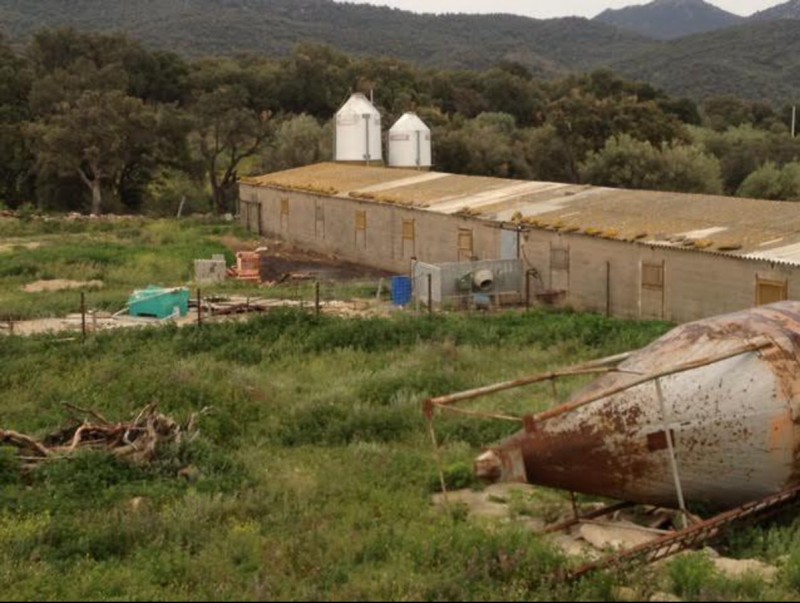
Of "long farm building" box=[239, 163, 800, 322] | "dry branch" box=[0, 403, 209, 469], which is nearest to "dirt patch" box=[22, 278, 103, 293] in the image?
"long farm building" box=[239, 163, 800, 322]

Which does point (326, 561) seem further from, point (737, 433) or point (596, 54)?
point (596, 54)

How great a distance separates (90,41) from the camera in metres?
71.6

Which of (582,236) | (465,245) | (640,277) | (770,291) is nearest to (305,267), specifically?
(465,245)

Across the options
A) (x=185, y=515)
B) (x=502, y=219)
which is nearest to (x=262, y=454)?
(x=185, y=515)

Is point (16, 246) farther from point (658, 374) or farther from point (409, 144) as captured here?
point (658, 374)

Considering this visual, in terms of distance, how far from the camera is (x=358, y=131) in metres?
47.4

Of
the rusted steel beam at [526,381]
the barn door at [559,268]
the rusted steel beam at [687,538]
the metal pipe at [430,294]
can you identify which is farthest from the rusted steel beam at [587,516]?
the barn door at [559,268]

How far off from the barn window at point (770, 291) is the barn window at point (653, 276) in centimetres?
285

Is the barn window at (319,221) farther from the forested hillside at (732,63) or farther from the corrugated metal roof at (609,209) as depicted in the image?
the forested hillside at (732,63)

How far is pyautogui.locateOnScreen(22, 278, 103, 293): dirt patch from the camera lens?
30.6 m

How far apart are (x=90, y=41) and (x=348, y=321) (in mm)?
56397

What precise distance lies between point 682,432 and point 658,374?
73 centimetres

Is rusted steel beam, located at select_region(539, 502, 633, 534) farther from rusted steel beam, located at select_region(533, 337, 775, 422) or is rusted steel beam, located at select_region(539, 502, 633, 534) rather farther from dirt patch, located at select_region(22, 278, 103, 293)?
dirt patch, located at select_region(22, 278, 103, 293)

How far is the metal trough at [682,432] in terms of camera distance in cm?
990
